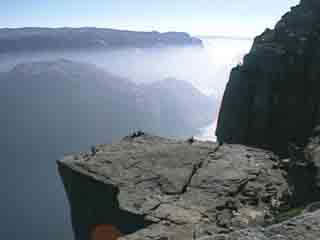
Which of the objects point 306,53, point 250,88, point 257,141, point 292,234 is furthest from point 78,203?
point 306,53

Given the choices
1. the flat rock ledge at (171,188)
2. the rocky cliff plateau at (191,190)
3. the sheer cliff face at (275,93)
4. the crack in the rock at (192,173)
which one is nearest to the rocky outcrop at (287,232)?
the rocky cliff plateau at (191,190)

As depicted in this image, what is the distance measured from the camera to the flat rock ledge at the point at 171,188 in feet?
34.8

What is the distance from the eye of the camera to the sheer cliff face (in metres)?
33.2

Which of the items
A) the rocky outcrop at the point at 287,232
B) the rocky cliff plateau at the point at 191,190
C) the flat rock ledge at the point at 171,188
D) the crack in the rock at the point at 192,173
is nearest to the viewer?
the rocky outcrop at the point at 287,232

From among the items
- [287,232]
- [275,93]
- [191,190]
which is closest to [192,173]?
[191,190]

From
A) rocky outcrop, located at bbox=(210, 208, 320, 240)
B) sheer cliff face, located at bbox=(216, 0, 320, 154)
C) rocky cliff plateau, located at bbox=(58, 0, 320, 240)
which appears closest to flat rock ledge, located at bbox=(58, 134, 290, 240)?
rocky cliff plateau, located at bbox=(58, 0, 320, 240)

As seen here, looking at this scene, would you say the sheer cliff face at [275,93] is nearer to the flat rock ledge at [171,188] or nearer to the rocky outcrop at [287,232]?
the flat rock ledge at [171,188]

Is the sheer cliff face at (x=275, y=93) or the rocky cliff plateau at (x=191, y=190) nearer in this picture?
the rocky cliff plateau at (x=191, y=190)

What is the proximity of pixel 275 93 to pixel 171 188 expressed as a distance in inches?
979

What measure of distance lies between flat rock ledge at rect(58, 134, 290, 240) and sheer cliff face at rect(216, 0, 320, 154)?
58.2 feet

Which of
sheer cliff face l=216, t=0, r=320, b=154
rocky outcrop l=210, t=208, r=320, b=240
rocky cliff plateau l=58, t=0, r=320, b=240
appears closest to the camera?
rocky outcrop l=210, t=208, r=320, b=240

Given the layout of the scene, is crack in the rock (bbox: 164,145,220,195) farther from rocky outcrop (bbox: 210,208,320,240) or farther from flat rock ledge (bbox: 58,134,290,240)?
rocky outcrop (bbox: 210,208,320,240)

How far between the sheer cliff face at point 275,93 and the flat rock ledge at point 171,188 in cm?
1773

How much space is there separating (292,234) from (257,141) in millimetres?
30555
